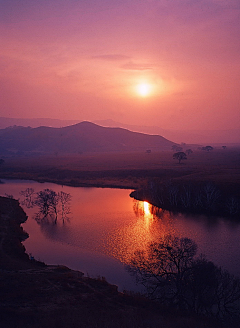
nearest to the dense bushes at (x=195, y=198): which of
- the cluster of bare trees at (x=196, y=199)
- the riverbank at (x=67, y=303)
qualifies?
the cluster of bare trees at (x=196, y=199)

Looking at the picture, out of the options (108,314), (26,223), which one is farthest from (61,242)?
(108,314)

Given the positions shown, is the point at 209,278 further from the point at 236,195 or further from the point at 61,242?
the point at 236,195

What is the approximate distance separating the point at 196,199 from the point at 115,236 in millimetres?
25669

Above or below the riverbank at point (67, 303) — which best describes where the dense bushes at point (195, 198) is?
above

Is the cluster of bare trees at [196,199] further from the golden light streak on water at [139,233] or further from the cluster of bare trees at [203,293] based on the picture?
the cluster of bare trees at [203,293]

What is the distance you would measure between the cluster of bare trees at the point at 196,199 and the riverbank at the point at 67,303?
115 ft

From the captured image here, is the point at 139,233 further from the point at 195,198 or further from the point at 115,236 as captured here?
the point at 195,198

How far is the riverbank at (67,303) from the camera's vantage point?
17938 mm

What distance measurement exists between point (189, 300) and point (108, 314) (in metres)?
8.05

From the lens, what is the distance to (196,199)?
5803cm

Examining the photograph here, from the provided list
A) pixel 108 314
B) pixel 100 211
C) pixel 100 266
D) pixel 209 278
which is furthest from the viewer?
pixel 100 211

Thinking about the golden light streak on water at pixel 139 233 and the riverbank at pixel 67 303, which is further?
the golden light streak on water at pixel 139 233

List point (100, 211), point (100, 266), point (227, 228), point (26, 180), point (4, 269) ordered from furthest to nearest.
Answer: point (26, 180) → point (100, 211) → point (227, 228) → point (100, 266) → point (4, 269)

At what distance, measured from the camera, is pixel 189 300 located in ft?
75.9
